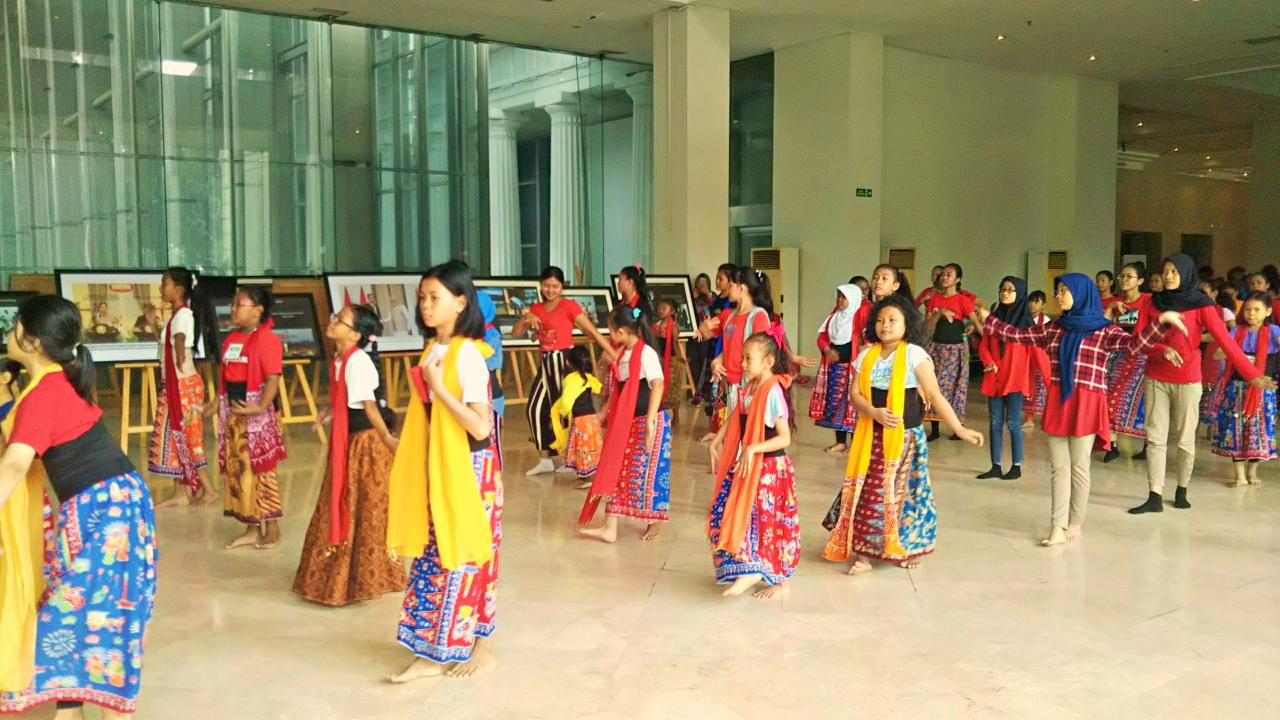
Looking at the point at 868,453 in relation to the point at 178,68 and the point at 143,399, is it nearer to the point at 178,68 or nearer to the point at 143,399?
the point at 143,399

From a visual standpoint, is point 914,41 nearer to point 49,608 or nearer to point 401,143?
point 401,143

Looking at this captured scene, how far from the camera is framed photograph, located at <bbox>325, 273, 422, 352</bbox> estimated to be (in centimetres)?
1042

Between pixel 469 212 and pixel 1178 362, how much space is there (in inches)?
431

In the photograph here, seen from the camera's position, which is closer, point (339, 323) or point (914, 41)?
point (339, 323)

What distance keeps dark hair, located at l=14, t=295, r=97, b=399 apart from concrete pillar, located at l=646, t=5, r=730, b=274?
10.3m

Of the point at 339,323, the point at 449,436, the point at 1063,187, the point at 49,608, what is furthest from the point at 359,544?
the point at 1063,187

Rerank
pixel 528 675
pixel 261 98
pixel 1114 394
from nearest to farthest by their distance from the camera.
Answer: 1. pixel 528 675
2. pixel 1114 394
3. pixel 261 98

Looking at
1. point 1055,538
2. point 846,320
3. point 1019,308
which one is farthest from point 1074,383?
point 846,320

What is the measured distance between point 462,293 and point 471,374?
0.31 metres

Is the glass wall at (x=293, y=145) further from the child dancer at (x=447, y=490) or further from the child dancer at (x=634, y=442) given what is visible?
the child dancer at (x=447, y=490)

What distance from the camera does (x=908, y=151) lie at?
16391 millimetres

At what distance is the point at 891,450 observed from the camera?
541 cm

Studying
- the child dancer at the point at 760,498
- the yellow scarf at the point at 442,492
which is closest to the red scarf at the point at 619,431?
the child dancer at the point at 760,498

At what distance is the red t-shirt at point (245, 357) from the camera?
5.84m
